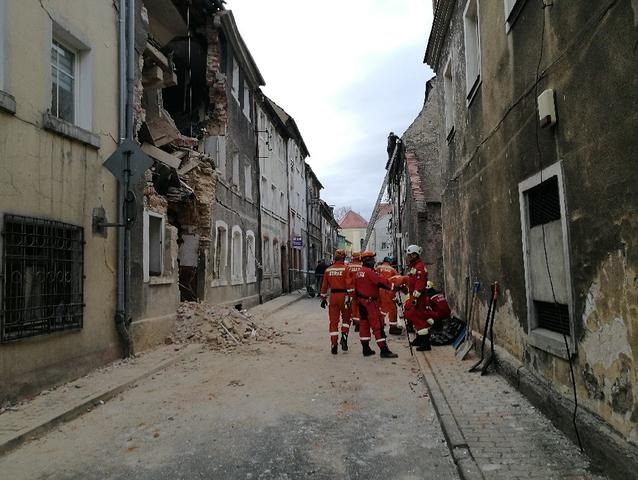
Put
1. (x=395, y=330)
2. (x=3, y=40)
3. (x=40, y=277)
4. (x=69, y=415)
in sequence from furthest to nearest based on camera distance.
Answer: (x=395, y=330) < (x=40, y=277) < (x=3, y=40) < (x=69, y=415)

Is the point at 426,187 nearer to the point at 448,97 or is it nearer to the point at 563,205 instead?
the point at 448,97

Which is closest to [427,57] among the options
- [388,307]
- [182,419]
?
[388,307]

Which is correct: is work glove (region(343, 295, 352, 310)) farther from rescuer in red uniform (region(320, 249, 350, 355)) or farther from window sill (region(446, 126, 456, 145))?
window sill (region(446, 126, 456, 145))

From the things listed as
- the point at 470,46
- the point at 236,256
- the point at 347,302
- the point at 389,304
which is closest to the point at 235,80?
the point at 236,256

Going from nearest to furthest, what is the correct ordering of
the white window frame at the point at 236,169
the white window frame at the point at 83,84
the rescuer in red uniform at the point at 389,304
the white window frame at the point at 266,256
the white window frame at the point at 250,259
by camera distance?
the white window frame at the point at 83,84
the rescuer in red uniform at the point at 389,304
the white window frame at the point at 236,169
the white window frame at the point at 250,259
the white window frame at the point at 266,256

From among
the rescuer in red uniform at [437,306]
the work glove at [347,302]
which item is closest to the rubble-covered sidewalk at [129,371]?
the work glove at [347,302]

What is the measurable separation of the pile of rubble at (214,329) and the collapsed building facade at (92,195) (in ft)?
1.32

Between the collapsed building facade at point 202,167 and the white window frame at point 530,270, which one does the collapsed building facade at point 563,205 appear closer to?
the white window frame at point 530,270

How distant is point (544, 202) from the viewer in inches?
211

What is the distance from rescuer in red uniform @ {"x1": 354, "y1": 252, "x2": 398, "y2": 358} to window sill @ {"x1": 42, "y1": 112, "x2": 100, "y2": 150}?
4.88 metres

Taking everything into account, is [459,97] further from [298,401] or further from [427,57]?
[298,401]

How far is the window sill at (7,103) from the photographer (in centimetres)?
575

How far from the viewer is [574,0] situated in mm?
4227

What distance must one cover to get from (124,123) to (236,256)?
9.28 metres
